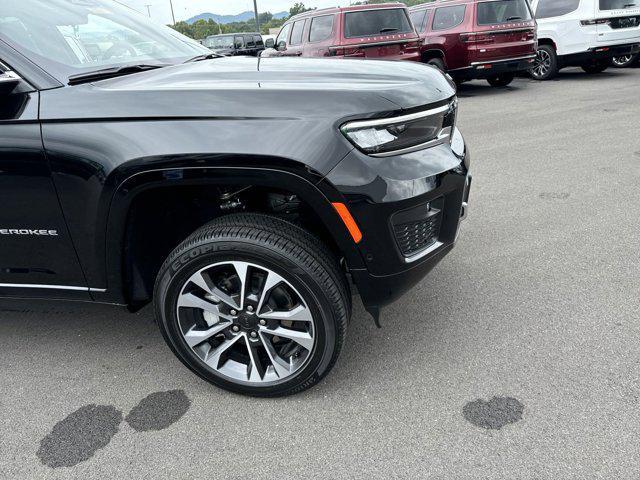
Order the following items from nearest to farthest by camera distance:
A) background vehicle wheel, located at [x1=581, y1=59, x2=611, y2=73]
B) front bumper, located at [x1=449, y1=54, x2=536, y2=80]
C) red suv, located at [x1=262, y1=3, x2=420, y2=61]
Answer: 1. red suv, located at [x1=262, y1=3, x2=420, y2=61]
2. front bumper, located at [x1=449, y1=54, x2=536, y2=80]
3. background vehicle wheel, located at [x1=581, y1=59, x2=611, y2=73]

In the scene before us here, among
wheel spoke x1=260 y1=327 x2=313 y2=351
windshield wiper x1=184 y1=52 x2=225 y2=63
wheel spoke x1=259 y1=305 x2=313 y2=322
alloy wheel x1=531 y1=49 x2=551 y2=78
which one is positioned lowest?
alloy wheel x1=531 y1=49 x2=551 y2=78

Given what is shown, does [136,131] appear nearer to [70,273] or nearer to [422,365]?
[70,273]

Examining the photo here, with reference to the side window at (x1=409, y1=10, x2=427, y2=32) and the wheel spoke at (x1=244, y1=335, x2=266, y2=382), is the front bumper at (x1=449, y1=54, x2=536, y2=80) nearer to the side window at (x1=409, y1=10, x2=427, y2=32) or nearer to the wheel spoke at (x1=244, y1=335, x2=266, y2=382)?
the side window at (x1=409, y1=10, x2=427, y2=32)

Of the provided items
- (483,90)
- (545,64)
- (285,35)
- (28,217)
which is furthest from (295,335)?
(545,64)

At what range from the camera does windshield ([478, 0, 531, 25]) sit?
395 inches

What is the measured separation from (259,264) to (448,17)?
10.3 metres

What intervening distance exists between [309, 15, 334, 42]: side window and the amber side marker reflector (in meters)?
8.53

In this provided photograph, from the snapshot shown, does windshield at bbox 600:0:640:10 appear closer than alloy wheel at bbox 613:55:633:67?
Yes

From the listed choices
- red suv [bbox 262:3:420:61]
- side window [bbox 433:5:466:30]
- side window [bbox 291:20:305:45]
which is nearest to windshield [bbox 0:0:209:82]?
red suv [bbox 262:3:420:61]

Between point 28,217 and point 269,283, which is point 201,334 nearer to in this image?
point 269,283

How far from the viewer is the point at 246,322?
7.72ft

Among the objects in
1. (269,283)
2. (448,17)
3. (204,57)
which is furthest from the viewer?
(448,17)

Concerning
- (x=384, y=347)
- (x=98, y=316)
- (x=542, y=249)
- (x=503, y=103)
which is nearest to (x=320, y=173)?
(x=384, y=347)

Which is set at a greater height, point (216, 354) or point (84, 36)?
point (84, 36)
